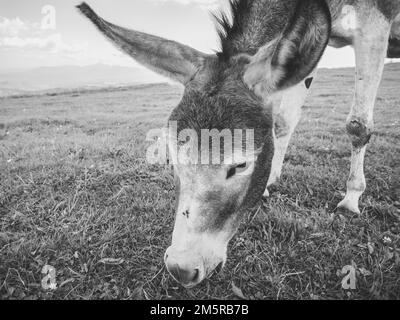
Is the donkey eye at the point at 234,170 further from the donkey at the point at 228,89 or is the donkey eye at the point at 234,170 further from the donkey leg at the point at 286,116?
the donkey leg at the point at 286,116

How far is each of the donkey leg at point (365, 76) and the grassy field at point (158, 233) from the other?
30 centimetres

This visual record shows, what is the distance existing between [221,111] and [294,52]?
75 centimetres

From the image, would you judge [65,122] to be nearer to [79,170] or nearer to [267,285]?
[79,170]

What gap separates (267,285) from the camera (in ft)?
8.94

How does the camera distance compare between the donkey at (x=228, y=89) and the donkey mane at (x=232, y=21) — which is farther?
the donkey mane at (x=232, y=21)

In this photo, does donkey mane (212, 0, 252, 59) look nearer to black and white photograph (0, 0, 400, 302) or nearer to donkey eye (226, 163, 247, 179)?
black and white photograph (0, 0, 400, 302)

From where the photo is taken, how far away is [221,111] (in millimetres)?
2326

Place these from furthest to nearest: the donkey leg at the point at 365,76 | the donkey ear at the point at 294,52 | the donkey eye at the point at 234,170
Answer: the donkey leg at the point at 365,76
the donkey eye at the point at 234,170
the donkey ear at the point at 294,52

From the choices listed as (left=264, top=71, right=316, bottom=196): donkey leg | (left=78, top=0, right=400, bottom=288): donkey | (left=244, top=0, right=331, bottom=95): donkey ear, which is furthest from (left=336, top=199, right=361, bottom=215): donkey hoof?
(left=244, top=0, right=331, bottom=95): donkey ear

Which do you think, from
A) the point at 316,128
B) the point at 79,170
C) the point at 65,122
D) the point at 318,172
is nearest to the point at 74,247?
the point at 79,170

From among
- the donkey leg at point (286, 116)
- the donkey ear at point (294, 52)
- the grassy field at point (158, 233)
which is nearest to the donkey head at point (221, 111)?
the donkey ear at point (294, 52)

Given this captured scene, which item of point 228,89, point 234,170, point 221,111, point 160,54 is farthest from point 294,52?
point 160,54

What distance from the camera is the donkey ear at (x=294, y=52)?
6.72ft

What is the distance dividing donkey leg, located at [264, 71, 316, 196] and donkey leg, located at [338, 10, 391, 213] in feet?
2.09
